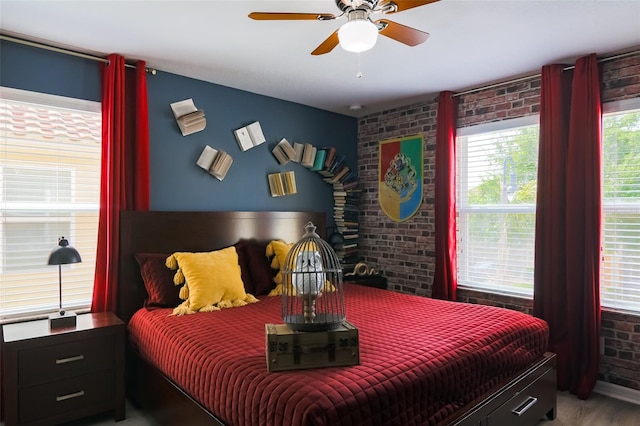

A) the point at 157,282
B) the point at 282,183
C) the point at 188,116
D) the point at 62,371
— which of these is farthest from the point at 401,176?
the point at 62,371

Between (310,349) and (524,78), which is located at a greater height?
(524,78)

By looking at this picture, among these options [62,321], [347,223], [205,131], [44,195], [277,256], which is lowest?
[62,321]

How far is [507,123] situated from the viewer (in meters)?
3.56

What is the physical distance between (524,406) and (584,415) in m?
0.72

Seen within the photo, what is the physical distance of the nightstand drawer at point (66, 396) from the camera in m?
2.31

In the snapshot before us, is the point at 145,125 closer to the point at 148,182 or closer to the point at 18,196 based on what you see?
the point at 148,182

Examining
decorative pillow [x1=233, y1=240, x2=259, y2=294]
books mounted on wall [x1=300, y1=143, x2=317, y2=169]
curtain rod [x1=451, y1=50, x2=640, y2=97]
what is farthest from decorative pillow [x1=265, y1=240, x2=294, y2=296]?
curtain rod [x1=451, y1=50, x2=640, y2=97]

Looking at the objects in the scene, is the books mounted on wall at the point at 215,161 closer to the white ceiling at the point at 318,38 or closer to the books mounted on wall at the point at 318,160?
the white ceiling at the point at 318,38

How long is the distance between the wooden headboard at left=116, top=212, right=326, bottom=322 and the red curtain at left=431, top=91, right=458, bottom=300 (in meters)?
1.38

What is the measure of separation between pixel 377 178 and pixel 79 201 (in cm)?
291

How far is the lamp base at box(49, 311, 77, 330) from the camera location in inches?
98.2

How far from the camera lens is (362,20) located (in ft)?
5.99

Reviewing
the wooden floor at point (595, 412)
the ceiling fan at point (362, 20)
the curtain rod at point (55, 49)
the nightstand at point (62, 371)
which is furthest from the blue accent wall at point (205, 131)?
the wooden floor at point (595, 412)

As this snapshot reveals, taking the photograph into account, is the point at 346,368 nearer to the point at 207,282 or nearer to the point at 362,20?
the point at 207,282
